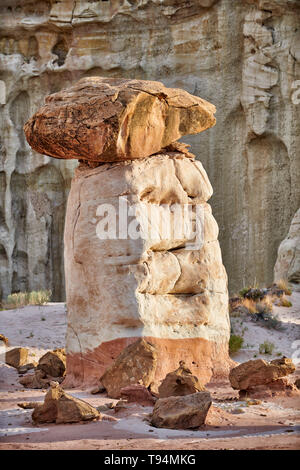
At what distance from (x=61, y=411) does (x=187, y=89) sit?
17725 mm

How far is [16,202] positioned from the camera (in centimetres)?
2514

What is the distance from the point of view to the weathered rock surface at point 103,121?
8.25 m

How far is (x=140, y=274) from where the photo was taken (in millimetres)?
8336

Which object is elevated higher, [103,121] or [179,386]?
Answer: [103,121]

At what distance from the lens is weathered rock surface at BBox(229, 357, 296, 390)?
7953 mm

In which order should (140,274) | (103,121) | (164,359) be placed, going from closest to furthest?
1. (103,121)
2. (140,274)
3. (164,359)

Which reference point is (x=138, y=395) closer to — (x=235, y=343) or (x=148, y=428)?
(x=148, y=428)

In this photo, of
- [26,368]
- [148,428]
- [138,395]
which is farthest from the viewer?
[26,368]

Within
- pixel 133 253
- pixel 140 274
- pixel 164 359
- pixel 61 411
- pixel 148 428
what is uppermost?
pixel 133 253

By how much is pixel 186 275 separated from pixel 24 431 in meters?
3.53

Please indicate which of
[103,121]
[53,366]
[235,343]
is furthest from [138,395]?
[235,343]

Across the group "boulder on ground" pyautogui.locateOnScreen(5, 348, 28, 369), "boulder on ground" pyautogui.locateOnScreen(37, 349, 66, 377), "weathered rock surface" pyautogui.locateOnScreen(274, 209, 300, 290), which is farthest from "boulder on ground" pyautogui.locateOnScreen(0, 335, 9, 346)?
"weathered rock surface" pyautogui.locateOnScreen(274, 209, 300, 290)

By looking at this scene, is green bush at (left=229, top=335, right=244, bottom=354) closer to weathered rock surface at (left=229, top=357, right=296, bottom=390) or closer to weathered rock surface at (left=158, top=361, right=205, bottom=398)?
weathered rock surface at (left=229, top=357, right=296, bottom=390)

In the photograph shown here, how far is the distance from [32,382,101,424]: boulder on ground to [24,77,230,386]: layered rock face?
5.58 feet
